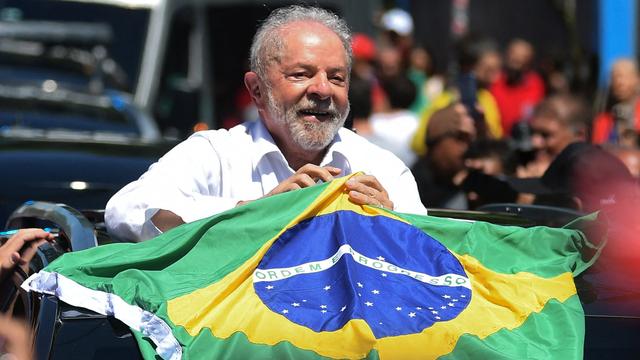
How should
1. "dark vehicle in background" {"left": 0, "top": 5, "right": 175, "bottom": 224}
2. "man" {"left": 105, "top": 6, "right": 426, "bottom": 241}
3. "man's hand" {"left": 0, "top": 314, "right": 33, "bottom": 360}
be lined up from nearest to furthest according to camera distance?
1. "man's hand" {"left": 0, "top": 314, "right": 33, "bottom": 360}
2. "man" {"left": 105, "top": 6, "right": 426, "bottom": 241}
3. "dark vehicle in background" {"left": 0, "top": 5, "right": 175, "bottom": 224}

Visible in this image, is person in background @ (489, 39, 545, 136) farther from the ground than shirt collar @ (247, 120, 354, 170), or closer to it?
closer to it

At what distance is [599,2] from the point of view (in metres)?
12.8

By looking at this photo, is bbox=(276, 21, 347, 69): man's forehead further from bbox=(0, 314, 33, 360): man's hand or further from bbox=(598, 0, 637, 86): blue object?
bbox=(598, 0, 637, 86): blue object

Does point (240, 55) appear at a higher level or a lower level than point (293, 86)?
lower

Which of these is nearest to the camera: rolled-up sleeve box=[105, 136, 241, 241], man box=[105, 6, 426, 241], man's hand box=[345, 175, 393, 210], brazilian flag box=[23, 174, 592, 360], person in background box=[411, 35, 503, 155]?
brazilian flag box=[23, 174, 592, 360]

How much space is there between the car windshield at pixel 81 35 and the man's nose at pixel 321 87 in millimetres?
6090

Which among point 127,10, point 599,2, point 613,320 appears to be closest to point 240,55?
point 127,10

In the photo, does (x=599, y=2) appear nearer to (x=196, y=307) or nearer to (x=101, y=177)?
(x=101, y=177)

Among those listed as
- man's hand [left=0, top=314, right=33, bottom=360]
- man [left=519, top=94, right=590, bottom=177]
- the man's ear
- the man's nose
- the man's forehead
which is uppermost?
the man's forehead

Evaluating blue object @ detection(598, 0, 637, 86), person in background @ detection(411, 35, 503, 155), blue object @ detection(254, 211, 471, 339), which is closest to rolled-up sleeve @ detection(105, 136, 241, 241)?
blue object @ detection(254, 211, 471, 339)

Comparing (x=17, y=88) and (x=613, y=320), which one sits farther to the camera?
(x=17, y=88)

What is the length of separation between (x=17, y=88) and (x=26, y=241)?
5.39 metres

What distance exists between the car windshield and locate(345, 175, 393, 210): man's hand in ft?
22.0

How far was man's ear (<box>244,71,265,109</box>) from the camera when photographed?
15.5 ft
